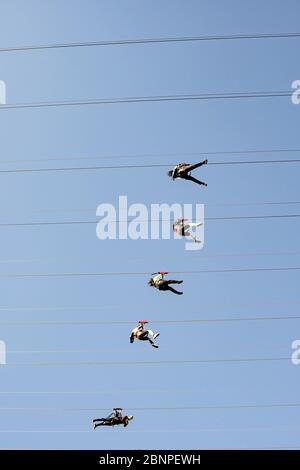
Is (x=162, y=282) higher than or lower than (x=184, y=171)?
lower

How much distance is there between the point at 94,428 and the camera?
14656 mm

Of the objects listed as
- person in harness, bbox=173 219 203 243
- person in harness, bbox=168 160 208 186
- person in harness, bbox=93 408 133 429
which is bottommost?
person in harness, bbox=93 408 133 429

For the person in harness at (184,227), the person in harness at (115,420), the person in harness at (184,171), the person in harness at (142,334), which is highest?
the person in harness at (184,171)

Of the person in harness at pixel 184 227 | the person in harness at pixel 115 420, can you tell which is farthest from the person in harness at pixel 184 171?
the person in harness at pixel 115 420

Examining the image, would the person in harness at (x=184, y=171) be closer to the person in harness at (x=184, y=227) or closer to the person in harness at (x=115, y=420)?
the person in harness at (x=184, y=227)

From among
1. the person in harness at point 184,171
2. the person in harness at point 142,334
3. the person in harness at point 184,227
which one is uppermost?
the person in harness at point 184,171

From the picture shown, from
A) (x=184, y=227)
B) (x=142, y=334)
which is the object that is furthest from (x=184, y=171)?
(x=142, y=334)

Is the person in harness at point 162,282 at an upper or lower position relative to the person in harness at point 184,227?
lower

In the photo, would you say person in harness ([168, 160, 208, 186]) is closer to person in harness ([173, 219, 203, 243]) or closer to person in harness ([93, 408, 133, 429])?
person in harness ([173, 219, 203, 243])

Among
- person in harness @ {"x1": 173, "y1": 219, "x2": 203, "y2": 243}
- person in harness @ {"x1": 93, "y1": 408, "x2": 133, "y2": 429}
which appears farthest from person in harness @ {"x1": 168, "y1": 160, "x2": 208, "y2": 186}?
person in harness @ {"x1": 93, "y1": 408, "x2": 133, "y2": 429}

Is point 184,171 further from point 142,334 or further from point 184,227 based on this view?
point 142,334

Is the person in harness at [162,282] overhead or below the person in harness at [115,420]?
overhead
